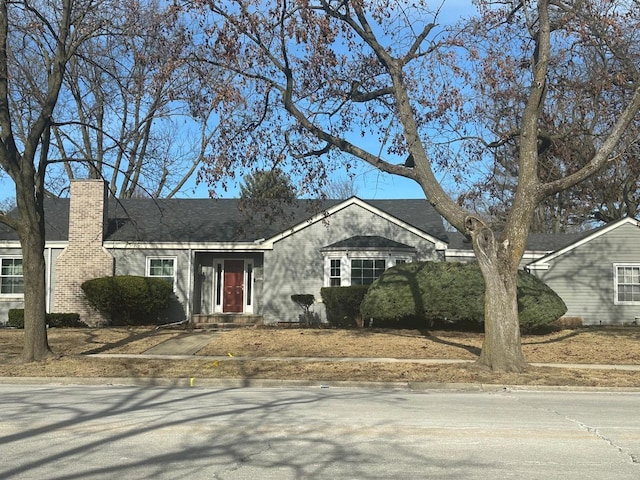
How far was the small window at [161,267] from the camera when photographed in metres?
25.5

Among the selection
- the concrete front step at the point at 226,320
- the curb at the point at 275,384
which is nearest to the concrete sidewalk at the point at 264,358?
the curb at the point at 275,384

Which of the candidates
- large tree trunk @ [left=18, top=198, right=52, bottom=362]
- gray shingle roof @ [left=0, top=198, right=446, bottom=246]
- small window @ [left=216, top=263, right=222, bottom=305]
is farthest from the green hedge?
large tree trunk @ [left=18, top=198, right=52, bottom=362]

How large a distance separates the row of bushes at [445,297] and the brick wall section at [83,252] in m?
10.5

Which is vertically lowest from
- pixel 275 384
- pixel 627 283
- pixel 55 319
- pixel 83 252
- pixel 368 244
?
pixel 275 384

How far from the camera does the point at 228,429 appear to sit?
25.8 feet

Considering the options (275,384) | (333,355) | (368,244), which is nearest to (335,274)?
(368,244)

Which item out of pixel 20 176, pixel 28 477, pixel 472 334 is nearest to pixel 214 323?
pixel 472 334

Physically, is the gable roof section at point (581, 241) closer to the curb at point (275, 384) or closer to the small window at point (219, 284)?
the small window at point (219, 284)

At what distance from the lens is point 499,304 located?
13.4 metres

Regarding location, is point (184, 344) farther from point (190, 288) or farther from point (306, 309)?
point (190, 288)

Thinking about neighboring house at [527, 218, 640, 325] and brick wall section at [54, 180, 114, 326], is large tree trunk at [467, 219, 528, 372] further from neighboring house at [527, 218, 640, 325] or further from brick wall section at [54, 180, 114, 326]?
brick wall section at [54, 180, 114, 326]

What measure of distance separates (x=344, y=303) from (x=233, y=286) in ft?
19.0

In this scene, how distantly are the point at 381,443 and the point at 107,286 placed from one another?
1799 cm

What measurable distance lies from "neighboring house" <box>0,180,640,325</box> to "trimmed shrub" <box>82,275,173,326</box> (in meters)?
0.99
